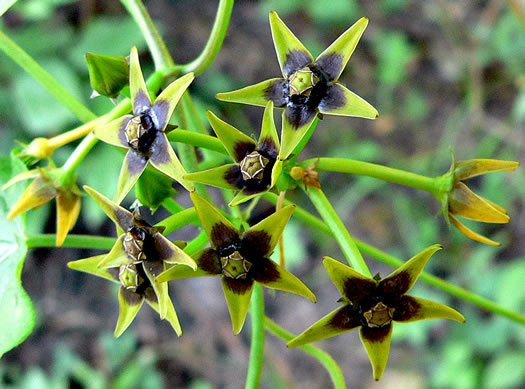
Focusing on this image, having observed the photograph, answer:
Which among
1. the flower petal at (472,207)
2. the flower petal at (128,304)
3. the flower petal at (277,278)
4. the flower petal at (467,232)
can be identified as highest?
the flower petal at (472,207)

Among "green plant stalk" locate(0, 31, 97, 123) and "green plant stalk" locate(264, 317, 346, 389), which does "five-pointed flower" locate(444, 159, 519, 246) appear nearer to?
"green plant stalk" locate(264, 317, 346, 389)

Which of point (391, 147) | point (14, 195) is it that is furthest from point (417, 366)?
point (14, 195)

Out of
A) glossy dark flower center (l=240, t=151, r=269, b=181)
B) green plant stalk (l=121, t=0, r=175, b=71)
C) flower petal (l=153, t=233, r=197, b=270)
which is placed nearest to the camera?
flower petal (l=153, t=233, r=197, b=270)

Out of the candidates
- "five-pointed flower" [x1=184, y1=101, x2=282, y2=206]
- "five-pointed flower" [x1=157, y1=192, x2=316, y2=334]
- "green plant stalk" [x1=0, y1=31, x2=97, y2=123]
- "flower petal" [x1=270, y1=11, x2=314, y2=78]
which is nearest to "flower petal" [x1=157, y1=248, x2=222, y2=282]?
"five-pointed flower" [x1=157, y1=192, x2=316, y2=334]

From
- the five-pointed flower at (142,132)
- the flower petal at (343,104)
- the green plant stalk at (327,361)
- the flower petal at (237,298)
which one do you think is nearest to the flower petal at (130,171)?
the five-pointed flower at (142,132)

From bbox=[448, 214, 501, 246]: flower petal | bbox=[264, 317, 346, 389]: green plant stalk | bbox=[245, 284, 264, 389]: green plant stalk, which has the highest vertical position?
bbox=[448, 214, 501, 246]: flower petal

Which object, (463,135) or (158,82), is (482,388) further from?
(158,82)

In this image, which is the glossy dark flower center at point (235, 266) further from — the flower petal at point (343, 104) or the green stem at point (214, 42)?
the green stem at point (214, 42)
